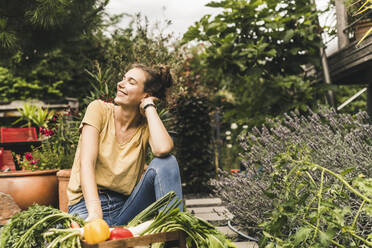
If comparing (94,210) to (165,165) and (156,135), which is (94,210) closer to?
(165,165)

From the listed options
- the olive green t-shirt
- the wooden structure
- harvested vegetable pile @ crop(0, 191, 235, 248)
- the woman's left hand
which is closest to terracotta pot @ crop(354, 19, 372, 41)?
the wooden structure

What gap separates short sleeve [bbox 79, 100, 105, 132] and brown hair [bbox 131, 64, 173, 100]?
12.5 inches

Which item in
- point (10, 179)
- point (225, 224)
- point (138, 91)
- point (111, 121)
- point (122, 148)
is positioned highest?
point (138, 91)

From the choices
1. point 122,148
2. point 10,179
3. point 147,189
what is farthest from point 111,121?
point 10,179

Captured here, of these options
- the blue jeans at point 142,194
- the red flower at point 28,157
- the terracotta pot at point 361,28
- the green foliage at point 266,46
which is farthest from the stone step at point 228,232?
the terracotta pot at point 361,28

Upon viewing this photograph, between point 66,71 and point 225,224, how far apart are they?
5260mm

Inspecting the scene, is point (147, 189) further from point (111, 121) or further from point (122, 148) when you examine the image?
point (111, 121)

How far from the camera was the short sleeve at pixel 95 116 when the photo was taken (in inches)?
76.1

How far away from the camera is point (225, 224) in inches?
→ 109

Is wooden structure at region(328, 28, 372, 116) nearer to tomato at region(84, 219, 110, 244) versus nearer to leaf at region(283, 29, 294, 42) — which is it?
leaf at region(283, 29, 294, 42)

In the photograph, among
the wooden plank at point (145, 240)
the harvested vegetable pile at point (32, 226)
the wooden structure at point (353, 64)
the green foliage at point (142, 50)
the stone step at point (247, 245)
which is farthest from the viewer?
the green foliage at point (142, 50)

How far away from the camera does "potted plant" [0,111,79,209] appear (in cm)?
310

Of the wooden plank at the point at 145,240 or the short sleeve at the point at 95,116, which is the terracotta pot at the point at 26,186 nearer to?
the short sleeve at the point at 95,116

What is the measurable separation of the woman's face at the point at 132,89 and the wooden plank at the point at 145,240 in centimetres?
106
